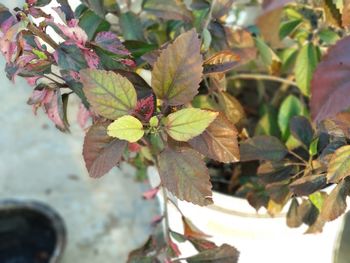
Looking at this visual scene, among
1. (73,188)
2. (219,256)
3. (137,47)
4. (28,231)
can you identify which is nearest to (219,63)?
(137,47)

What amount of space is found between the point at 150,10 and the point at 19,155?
0.90 metres

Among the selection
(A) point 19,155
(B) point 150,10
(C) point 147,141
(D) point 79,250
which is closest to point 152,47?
(B) point 150,10

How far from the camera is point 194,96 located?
69cm

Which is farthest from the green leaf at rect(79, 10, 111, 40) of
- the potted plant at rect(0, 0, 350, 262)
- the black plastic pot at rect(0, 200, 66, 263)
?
the black plastic pot at rect(0, 200, 66, 263)

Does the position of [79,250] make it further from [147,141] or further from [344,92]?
[344,92]

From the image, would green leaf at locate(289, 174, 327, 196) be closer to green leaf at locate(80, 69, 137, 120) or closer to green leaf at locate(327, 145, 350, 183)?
green leaf at locate(327, 145, 350, 183)

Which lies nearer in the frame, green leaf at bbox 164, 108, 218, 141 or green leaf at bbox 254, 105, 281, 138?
green leaf at bbox 164, 108, 218, 141

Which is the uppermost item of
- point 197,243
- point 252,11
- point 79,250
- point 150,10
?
point 150,10

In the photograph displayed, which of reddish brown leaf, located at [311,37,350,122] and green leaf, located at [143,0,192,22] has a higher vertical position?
reddish brown leaf, located at [311,37,350,122]

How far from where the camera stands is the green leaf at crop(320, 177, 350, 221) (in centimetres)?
74

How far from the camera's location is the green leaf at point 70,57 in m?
0.65

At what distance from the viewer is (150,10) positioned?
2.85 feet

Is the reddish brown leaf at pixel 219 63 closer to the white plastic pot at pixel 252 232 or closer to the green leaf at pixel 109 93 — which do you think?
the green leaf at pixel 109 93

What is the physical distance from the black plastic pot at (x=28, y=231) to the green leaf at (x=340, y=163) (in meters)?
0.78
